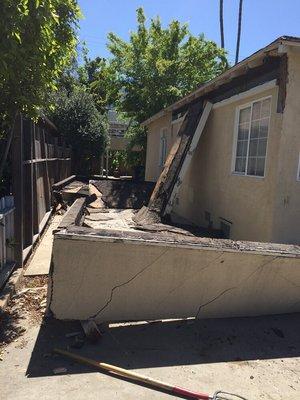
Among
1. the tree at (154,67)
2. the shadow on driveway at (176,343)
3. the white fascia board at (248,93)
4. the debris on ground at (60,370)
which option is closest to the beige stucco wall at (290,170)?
the white fascia board at (248,93)

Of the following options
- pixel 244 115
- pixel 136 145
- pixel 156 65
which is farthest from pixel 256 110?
pixel 136 145

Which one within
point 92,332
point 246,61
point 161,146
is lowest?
point 92,332

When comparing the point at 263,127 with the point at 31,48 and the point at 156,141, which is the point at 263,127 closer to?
the point at 31,48

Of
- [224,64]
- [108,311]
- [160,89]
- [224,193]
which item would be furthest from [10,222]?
[224,64]

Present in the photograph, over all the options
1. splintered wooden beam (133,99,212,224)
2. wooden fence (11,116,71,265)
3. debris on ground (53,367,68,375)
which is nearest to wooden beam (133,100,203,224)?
splintered wooden beam (133,99,212,224)

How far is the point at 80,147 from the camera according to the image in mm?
22156

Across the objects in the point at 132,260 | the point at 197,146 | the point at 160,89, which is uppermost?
the point at 160,89

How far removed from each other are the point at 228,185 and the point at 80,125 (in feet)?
48.1

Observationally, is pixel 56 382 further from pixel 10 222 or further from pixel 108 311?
pixel 10 222

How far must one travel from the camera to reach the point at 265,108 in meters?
7.05

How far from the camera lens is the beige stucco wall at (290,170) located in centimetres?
625

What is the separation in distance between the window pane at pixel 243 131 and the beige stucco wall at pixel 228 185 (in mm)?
195

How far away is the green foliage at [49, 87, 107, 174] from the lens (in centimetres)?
2122

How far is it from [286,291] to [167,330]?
1562 millimetres
